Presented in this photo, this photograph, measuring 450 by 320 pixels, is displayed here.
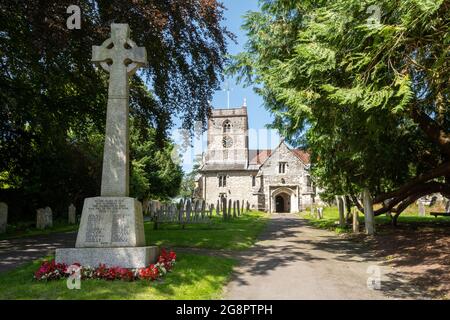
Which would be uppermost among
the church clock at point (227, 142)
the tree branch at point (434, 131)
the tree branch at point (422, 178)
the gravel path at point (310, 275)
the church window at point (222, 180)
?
the church clock at point (227, 142)

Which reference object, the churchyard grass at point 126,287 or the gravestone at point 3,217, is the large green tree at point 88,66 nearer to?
the gravestone at point 3,217

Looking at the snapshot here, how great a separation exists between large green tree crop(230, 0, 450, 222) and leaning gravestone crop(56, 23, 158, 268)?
152 inches

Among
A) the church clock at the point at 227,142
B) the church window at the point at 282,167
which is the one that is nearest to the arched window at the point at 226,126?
the church clock at the point at 227,142

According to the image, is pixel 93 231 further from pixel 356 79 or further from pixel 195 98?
pixel 195 98

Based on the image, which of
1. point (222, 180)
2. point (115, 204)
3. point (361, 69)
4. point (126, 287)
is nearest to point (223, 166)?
point (222, 180)

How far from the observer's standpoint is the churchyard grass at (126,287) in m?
5.87

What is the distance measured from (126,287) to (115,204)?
2014 mm

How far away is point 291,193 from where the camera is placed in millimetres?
52812

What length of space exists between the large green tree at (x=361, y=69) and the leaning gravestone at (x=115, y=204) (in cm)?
385

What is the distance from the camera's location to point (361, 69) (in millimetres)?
8812

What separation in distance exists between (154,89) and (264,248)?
7.19 m

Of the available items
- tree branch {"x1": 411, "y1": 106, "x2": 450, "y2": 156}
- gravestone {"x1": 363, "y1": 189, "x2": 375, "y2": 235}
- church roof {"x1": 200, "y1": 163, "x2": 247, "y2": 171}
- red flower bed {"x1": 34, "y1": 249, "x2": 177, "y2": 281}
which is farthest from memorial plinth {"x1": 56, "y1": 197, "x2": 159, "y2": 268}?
church roof {"x1": 200, "y1": 163, "x2": 247, "y2": 171}


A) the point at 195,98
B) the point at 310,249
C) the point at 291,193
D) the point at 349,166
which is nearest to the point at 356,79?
the point at 310,249

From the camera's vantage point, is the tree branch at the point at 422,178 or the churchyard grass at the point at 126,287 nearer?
the churchyard grass at the point at 126,287
